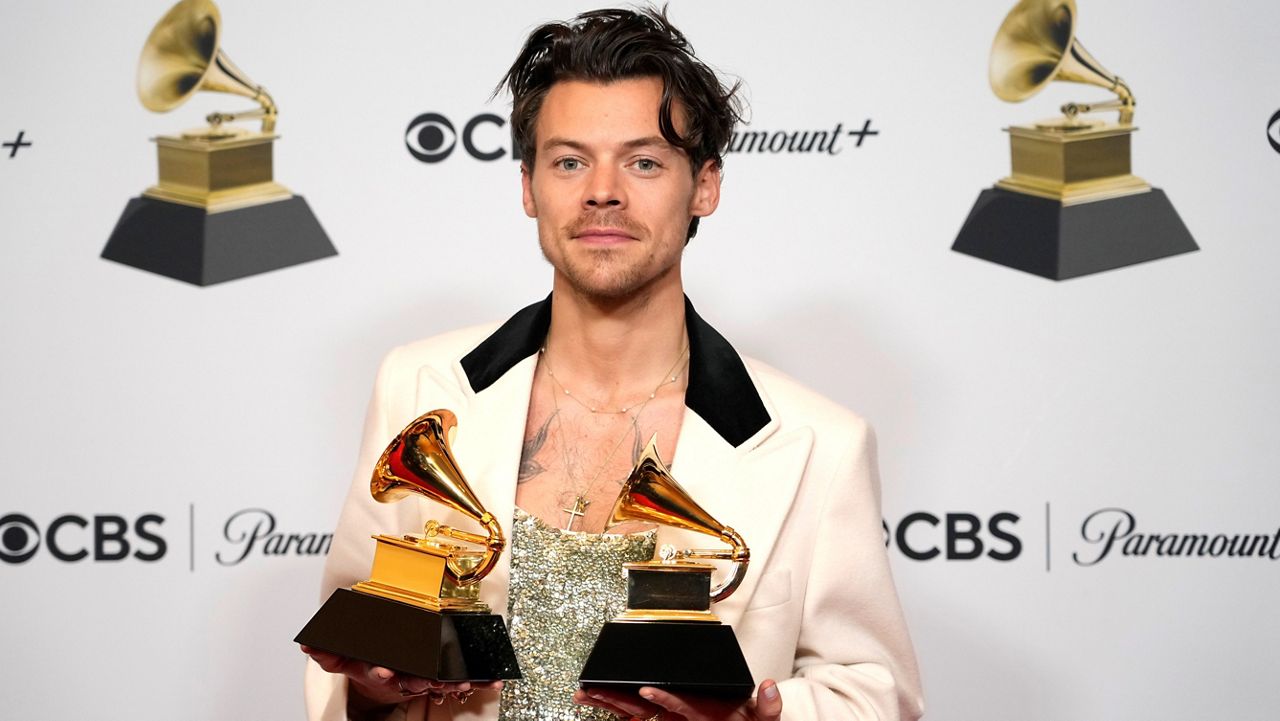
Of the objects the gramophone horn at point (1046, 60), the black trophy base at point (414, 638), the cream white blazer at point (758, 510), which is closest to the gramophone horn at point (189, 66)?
the cream white blazer at point (758, 510)

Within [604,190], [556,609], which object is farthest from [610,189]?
[556,609]

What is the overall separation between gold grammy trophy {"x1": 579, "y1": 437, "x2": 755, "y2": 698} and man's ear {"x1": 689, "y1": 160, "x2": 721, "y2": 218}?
0.60m

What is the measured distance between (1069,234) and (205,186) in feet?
6.06

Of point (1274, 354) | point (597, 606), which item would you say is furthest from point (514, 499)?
point (1274, 354)

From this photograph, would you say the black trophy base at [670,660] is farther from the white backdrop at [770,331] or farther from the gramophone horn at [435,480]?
the white backdrop at [770,331]

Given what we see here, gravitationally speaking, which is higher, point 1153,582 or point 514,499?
point 514,499

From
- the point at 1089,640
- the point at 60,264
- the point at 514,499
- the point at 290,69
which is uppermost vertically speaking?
the point at 290,69

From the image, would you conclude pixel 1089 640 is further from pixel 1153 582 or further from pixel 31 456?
pixel 31 456

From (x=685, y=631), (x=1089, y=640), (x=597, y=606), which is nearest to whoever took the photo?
(x=685, y=631)

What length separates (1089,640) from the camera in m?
3.13

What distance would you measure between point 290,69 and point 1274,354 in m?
2.17

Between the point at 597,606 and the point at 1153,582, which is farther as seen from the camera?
the point at 1153,582

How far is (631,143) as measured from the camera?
7.82 ft

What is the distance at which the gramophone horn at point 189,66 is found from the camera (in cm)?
316
